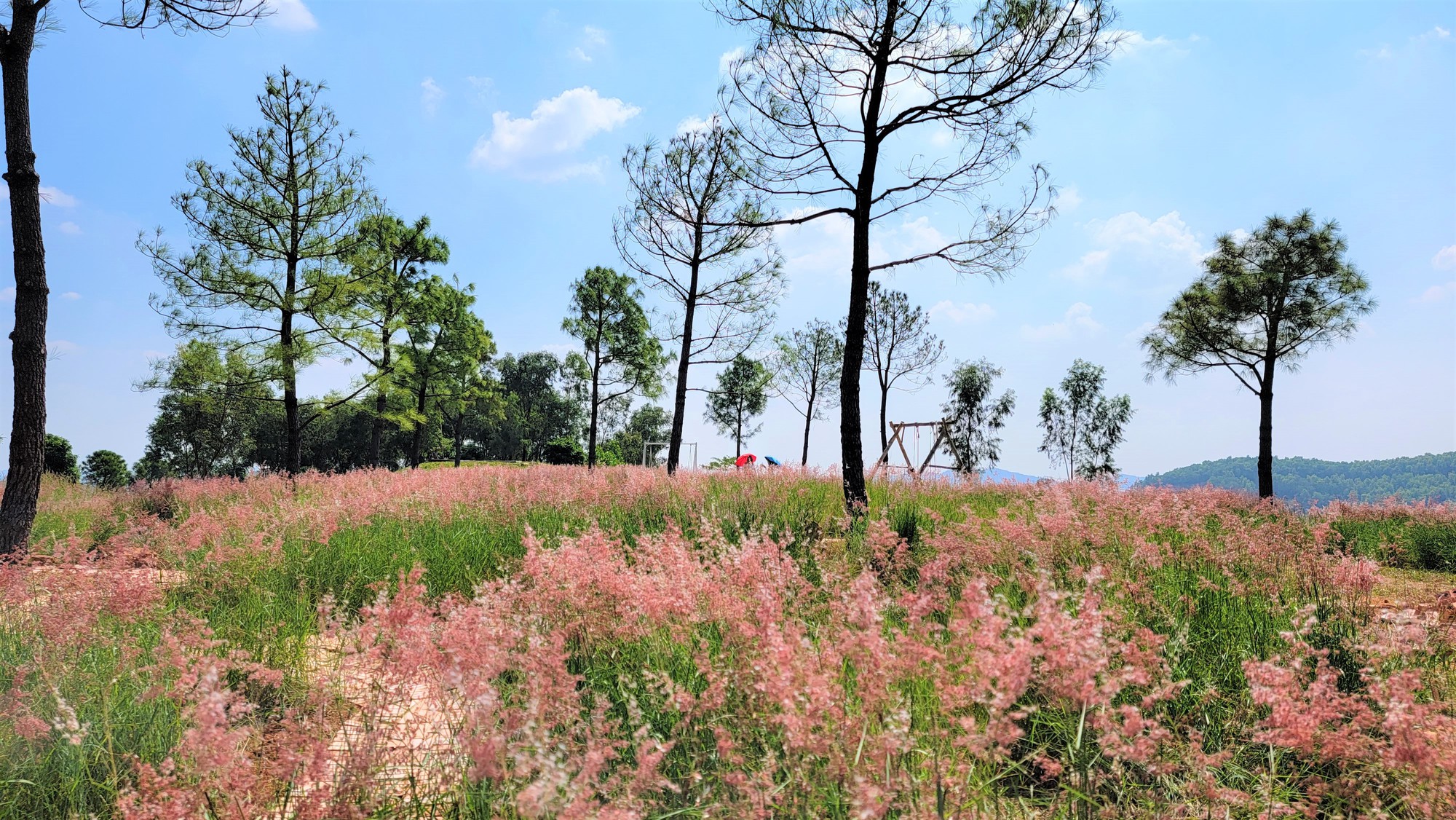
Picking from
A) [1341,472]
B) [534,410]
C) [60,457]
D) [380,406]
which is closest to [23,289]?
[380,406]

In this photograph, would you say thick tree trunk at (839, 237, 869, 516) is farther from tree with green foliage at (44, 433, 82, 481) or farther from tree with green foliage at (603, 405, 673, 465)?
tree with green foliage at (603, 405, 673, 465)

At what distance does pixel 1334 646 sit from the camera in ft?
11.7

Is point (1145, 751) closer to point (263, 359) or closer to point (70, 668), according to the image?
point (70, 668)

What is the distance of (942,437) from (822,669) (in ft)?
50.1

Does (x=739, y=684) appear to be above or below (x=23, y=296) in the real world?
below

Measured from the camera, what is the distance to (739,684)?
231 cm

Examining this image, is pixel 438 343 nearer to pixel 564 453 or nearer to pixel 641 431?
pixel 564 453

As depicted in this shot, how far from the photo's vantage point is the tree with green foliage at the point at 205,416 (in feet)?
51.9

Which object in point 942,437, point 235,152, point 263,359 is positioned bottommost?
point 942,437

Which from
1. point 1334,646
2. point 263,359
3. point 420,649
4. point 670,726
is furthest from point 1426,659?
point 263,359

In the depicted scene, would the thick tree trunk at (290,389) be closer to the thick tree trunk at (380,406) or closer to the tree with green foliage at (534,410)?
the thick tree trunk at (380,406)

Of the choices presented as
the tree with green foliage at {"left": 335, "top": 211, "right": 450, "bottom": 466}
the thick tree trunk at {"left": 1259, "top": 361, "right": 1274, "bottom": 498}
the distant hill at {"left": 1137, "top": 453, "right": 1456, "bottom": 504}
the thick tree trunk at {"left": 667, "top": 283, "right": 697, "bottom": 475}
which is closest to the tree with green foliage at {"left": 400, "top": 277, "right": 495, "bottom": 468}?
the tree with green foliage at {"left": 335, "top": 211, "right": 450, "bottom": 466}

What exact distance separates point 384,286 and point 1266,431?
958 inches

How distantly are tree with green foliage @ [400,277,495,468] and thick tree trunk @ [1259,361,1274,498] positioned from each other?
2396cm
